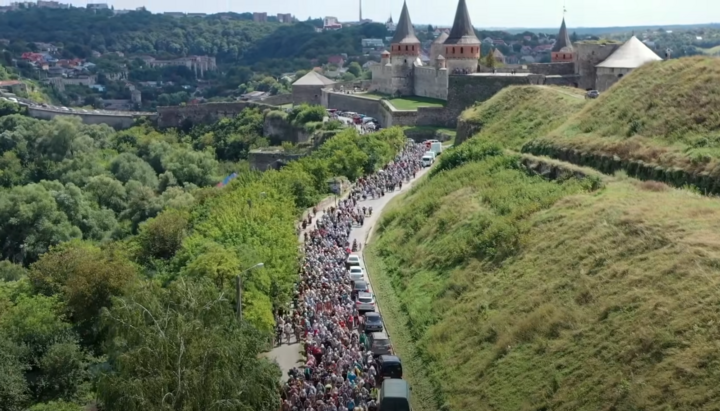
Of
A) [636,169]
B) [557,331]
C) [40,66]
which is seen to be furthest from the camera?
[40,66]

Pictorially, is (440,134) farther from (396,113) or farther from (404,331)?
(404,331)

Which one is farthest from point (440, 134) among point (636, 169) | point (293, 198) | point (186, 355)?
point (186, 355)

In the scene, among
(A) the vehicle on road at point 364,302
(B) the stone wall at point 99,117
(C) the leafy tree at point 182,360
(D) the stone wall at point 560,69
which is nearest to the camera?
(C) the leafy tree at point 182,360

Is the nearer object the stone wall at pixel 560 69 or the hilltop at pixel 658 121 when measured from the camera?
the hilltop at pixel 658 121

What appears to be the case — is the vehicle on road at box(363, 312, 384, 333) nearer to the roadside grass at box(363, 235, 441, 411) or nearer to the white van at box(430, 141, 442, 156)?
the roadside grass at box(363, 235, 441, 411)

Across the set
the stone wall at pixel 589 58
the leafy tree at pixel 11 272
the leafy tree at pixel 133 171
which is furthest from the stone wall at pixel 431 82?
the leafy tree at pixel 11 272

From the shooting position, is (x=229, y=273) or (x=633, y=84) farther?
(x=633, y=84)

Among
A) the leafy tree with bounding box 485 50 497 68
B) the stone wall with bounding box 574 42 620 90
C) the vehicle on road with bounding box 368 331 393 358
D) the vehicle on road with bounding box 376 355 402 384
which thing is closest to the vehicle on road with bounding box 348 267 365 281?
the vehicle on road with bounding box 368 331 393 358

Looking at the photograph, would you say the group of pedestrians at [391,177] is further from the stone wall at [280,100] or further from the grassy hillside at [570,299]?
the stone wall at [280,100]
